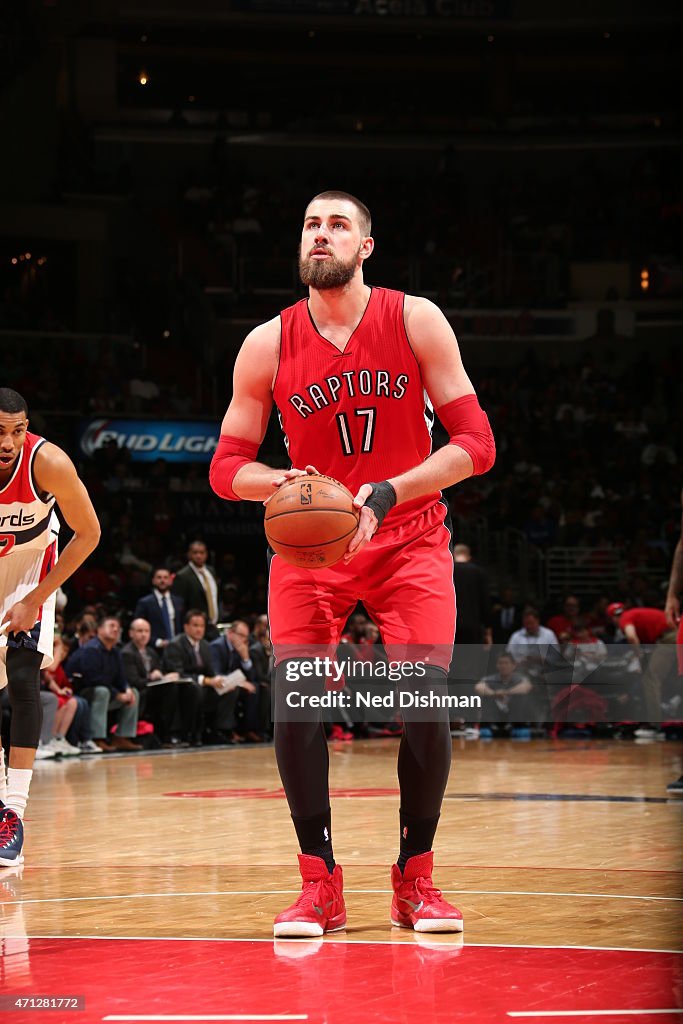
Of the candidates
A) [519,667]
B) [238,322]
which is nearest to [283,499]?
[519,667]

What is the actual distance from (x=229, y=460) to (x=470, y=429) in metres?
0.79

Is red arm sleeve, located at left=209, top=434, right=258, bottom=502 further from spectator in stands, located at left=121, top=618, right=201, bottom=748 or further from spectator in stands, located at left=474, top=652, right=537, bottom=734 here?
spectator in stands, located at left=474, top=652, right=537, bottom=734

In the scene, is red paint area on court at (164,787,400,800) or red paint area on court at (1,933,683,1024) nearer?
red paint area on court at (1,933,683,1024)

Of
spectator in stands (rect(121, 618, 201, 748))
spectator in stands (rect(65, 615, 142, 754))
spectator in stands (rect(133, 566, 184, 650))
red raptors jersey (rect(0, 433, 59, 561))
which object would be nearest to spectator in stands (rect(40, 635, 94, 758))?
spectator in stands (rect(65, 615, 142, 754))

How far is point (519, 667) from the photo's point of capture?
15812 millimetres

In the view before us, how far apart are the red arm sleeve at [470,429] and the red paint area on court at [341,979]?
149cm

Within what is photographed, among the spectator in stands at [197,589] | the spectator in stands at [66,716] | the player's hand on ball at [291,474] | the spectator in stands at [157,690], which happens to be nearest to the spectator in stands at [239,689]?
the spectator in stands at [197,589]

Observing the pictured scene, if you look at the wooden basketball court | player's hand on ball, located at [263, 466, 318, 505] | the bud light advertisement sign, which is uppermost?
the bud light advertisement sign

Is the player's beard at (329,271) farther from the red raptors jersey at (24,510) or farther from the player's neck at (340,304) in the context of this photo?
the red raptors jersey at (24,510)

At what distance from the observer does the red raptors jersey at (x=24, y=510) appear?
603 cm

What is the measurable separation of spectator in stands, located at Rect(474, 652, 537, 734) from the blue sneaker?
10.3m

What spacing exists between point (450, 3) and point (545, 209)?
166 inches

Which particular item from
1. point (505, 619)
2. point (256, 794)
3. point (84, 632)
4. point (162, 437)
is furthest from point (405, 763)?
point (162, 437)

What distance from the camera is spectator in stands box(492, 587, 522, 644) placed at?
1781cm
